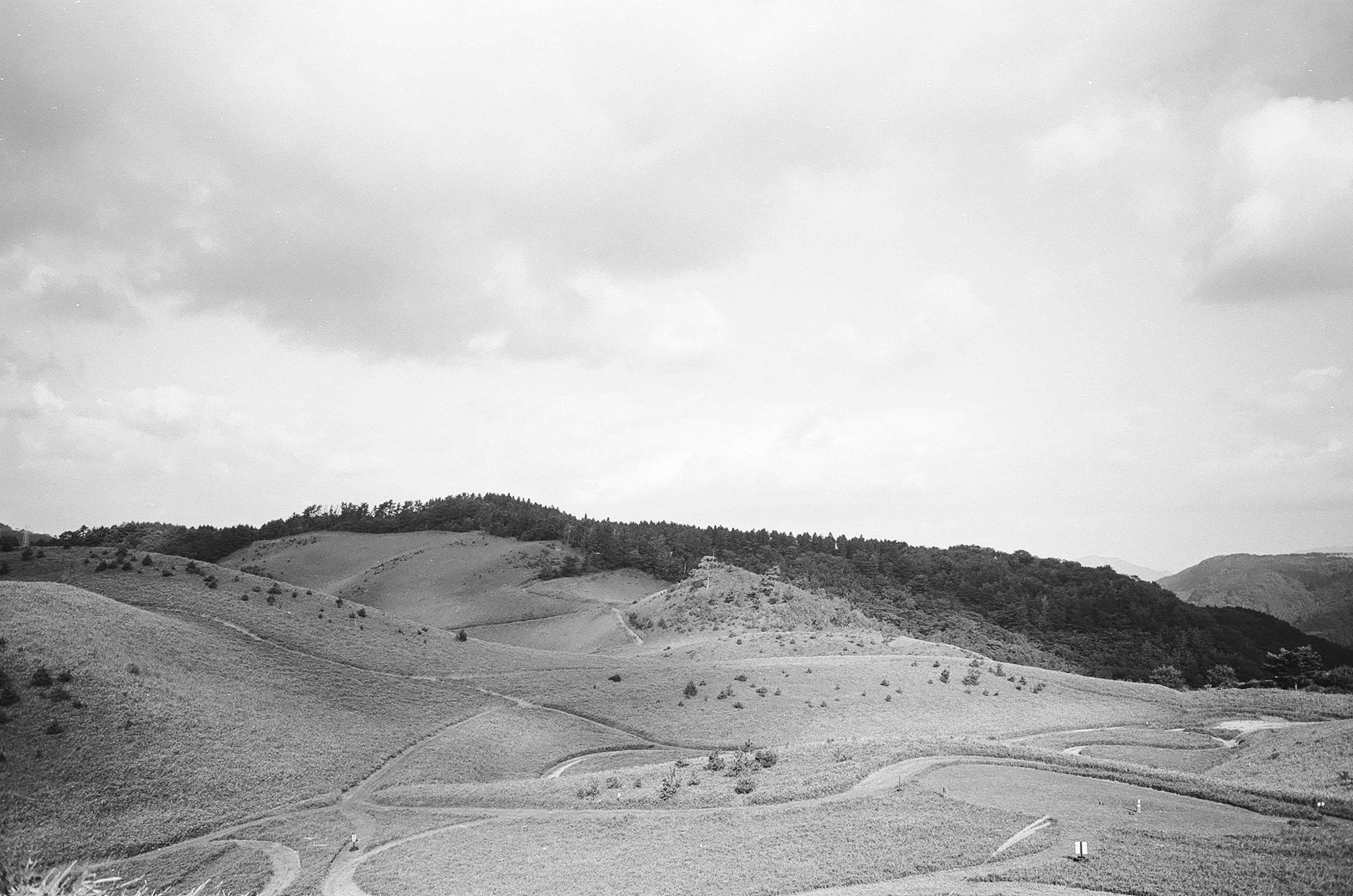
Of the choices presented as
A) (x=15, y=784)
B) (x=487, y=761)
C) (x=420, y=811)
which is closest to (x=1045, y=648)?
(x=487, y=761)

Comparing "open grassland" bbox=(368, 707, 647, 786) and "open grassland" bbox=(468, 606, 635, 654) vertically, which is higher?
"open grassland" bbox=(468, 606, 635, 654)

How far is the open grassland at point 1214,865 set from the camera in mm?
18578

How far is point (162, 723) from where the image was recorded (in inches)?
1657

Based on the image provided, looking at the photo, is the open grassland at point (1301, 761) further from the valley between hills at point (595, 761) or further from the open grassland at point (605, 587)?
the open grassland at point (605, 587)

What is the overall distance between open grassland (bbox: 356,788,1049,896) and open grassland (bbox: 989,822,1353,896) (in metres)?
2.46

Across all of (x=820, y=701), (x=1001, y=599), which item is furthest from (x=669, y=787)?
(x=1001, y=599)

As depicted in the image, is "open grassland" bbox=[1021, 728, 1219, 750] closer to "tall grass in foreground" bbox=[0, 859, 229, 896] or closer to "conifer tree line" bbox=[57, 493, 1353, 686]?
"tall grass in foreground" bbox=[0, 859, 229, 896]

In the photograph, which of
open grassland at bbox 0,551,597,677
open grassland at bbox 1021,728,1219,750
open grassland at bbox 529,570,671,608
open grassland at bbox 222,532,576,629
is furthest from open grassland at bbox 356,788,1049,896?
open grassland at bbox 222,532,576,629

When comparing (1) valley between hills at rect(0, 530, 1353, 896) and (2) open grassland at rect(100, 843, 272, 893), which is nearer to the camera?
(1) valley between hills at rect(0, 530, 1353, 896)

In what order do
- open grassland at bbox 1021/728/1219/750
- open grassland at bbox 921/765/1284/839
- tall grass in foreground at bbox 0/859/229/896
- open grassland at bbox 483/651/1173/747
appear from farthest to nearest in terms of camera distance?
open grassland at bbox 483/651/1173/747
open grassland at bbox 1021/728/1219/750
open grassland at bbox 921/765/1284/839
tall grass in foreground at bbox 0/859/229/896

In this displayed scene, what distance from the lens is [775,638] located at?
8500 cm

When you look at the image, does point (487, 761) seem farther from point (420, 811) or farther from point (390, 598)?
point (390, 598)

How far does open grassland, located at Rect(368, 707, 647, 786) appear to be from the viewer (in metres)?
45.2

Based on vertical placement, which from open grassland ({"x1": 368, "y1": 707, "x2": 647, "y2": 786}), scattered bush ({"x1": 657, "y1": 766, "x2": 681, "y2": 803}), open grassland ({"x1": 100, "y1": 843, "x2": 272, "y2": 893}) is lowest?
open grassland ({"x1": 100, "y1": 843, "x2": 272, "y2": 893})
